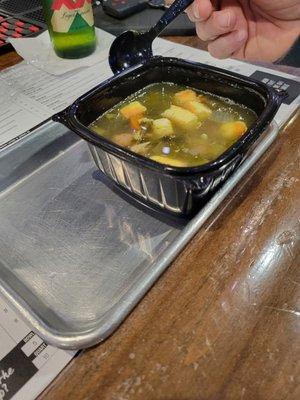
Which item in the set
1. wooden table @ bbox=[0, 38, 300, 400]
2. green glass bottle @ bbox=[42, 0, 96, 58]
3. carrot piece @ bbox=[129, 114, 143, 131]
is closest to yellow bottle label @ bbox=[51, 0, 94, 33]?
green glass bottle @ bbox=[42, 0, 96, 58]

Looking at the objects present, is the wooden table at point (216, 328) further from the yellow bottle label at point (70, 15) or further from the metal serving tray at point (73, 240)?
the yellow bottle label at point (70, 15)

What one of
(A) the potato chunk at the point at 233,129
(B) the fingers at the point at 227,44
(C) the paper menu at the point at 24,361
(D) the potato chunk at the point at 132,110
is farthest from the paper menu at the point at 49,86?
(C) the paper menu at the point at 24,361

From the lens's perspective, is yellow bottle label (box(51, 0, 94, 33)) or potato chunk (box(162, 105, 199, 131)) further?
yellow bottle label (box(51, 0, 94, 33))

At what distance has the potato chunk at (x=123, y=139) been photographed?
0.82 meters

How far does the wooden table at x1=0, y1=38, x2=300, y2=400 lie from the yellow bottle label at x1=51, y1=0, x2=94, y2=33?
2.93 ft

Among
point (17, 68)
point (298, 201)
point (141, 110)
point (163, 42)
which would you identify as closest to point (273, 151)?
point (298, 201)

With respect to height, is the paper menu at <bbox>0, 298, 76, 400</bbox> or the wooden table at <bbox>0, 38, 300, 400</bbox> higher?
the paper menu at <bbox>0, 298, 76, 400</bbox>

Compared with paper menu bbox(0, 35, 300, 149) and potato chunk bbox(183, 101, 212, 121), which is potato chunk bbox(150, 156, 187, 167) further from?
paper menu bbox(0, 35, 300, 149)

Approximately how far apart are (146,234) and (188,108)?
0.34 metres

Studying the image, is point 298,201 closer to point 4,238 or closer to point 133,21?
point 4,238

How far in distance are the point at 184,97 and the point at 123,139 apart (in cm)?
21

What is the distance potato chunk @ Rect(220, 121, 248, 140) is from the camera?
2.67 ft

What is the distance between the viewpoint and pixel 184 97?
3.02 feet

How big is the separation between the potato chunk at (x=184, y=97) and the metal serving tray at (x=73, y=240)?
0.21 metres
